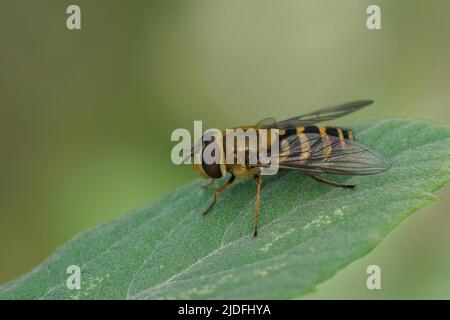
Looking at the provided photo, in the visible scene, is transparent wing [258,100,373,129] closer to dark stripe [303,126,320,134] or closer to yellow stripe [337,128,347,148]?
dark stripe [303,126,320,134]

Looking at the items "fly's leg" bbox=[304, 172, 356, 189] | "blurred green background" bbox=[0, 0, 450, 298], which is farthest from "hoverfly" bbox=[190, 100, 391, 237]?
"blurred green background" bbox=[0, 0, 450, 298]

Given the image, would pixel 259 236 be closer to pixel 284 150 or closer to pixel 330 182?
pixel 330 182

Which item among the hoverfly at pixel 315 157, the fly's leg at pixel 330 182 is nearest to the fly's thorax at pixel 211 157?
the hoverfly at pixel 315 157

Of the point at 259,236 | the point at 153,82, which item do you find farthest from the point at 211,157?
the point at 153,82

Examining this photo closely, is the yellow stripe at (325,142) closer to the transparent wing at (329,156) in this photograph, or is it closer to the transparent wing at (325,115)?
the transparent wing at (329,156)

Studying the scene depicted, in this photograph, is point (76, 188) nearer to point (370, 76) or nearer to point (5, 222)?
point (5, 222)

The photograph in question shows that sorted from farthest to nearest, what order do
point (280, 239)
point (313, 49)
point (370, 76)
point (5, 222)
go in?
point (313, 49)
point (370, 76)
point (5, 222)
point (280, 239)

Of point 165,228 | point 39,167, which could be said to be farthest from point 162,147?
→ point 165,228
